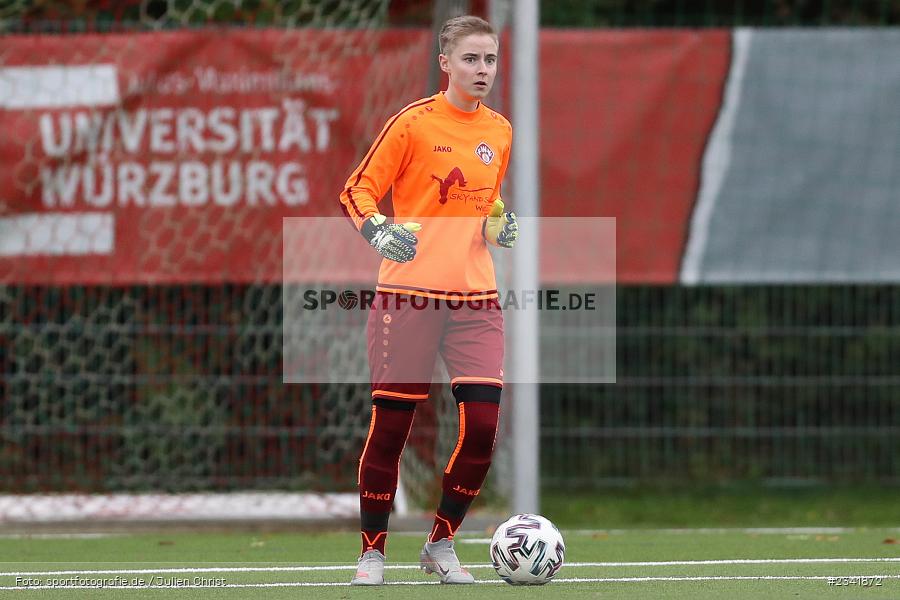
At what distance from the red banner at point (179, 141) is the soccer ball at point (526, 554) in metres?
3.30

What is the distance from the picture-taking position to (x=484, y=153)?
215 inches

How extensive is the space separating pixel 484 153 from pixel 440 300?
546 millimetres

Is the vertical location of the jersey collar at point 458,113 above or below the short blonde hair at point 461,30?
below

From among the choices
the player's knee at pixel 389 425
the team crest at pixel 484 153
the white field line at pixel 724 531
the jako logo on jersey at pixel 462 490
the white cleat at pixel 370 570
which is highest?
the team crest at pixel 484 153

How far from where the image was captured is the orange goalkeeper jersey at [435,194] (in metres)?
5.32

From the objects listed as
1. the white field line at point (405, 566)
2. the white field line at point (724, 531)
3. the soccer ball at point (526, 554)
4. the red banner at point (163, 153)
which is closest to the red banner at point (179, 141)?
the red banner at point (163, 153)

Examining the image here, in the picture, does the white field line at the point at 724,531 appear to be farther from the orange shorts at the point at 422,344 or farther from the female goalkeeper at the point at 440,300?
the orange shorts at the point at 422,344

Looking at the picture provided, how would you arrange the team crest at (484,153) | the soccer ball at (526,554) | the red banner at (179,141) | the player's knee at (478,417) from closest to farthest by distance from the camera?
the soccer ball at (526,554)
the player's knee at (478,417)
the team crest at (484,153)
the red banner at (179,141)

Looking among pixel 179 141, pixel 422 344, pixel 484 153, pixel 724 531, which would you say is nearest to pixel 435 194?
pixel 484 153

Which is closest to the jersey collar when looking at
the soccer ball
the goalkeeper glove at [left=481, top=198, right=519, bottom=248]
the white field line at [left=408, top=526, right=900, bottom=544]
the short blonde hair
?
the short blonde hair

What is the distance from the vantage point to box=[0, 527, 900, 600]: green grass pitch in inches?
195

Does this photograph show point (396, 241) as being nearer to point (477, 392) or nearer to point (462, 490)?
point (477, 392)

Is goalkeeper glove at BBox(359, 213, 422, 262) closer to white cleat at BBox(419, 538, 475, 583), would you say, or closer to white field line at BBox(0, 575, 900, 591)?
white cleat at BBox(419, 538, 475, 583)

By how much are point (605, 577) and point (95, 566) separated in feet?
6.57
